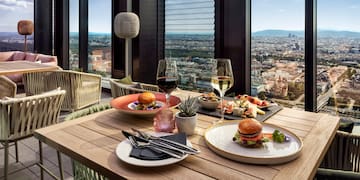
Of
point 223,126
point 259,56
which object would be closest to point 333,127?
point 223,126

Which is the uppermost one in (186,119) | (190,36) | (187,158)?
(190,36)

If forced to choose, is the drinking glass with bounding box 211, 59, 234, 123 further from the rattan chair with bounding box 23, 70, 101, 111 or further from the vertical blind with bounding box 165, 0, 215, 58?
the rattan chair with bounding box 23, 70, 101, 111

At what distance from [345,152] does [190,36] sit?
3.00 meters

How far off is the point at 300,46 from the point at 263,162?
7.95ft

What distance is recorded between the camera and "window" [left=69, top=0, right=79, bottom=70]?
20.5ft

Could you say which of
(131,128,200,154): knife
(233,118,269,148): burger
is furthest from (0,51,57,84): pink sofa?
(233,118,269,148): burger

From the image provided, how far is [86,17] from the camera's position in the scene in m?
6.01

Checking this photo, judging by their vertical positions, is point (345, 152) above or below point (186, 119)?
below

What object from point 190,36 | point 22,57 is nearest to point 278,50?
point 190,36

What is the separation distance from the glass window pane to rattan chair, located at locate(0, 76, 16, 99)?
2873 mm

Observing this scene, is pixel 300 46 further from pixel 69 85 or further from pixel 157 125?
pixel 69 85

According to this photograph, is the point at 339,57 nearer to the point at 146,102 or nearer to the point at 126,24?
the point at 146,102

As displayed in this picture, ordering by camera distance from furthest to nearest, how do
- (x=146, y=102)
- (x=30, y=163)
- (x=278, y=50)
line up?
(x=278, y=50)
(x=30, y=163)
(x=146, y=102)

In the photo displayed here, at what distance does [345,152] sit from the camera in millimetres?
1388
